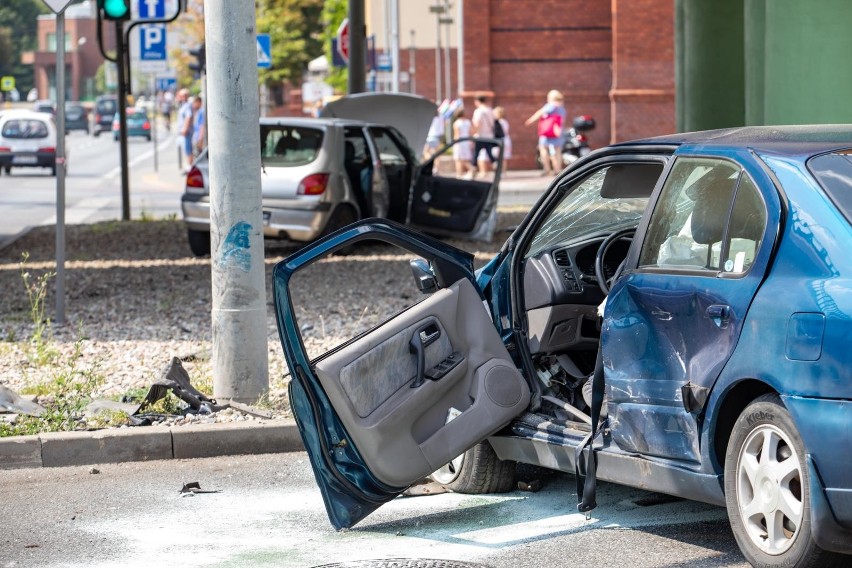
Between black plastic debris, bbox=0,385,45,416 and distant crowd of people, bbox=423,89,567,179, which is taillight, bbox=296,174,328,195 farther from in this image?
distant crowd of people, bbox=423,89,567,179

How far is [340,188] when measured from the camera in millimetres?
17188

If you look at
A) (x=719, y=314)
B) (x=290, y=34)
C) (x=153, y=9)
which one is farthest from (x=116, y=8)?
(x=290, y=34)

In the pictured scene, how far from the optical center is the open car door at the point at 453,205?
17.9m

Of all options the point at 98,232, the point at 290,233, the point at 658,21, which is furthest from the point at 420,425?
the point at 658,21

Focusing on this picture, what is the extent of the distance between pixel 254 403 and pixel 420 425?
2.72m

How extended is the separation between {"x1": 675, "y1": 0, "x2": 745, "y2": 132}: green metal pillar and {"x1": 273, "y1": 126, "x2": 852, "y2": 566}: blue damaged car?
11.0 m

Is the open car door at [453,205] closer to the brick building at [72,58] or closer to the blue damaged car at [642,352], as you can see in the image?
the blue damaged car at [642,352]

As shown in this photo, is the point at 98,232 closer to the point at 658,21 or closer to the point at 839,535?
the point at 839,535

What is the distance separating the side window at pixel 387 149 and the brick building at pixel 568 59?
63.7 ft

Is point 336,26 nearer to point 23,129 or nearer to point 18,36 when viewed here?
point 23,129

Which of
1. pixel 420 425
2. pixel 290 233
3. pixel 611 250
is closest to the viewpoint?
pixel 420 425

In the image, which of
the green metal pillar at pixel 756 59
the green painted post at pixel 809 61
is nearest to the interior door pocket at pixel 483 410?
the green painted post at pixel 809 61

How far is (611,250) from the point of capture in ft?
23.1

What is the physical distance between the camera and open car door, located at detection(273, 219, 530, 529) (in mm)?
6270
